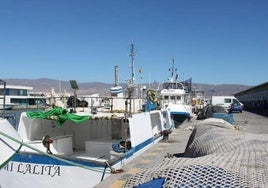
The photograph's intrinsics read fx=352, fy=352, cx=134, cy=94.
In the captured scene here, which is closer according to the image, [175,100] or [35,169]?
[35,169]

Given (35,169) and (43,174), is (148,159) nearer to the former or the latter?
(43,174)

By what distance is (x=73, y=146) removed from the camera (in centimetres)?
1641

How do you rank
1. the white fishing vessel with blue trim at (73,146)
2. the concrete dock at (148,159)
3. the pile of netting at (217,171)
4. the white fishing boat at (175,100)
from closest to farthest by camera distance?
the pile of netting at (217,171) < the concrete dock at (148,159) < the white fishing vessel with blue trim at (73,146) < the white fishing boat at (175,100)

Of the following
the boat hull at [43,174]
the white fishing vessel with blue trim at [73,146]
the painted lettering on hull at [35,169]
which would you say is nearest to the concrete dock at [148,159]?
the white fishing vessel with blue trim at [73,146]

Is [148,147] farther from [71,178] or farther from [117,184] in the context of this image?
[117,184]

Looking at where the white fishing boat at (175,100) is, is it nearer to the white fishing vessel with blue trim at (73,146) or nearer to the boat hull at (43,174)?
the white fishing vessel with blue trim at (73,146)

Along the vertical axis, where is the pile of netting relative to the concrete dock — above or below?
above

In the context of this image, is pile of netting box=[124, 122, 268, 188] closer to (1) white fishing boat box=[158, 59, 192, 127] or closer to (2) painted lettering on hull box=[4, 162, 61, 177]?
(2) painted lettering on hull box=[4, 162, 61, 177]

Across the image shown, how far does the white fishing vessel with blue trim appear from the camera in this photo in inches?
428

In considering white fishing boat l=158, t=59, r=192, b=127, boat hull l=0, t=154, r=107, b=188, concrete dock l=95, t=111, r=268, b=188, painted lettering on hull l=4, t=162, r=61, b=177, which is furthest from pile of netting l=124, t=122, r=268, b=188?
white fishing boat l=158, t=59, r=192, b=127

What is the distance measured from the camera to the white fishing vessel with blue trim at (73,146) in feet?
35.7

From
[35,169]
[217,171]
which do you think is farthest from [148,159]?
[217,171]

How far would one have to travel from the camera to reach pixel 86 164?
10.8 meters

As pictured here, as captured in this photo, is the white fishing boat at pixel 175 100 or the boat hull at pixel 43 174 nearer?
the boat hull at pixel 43 174
